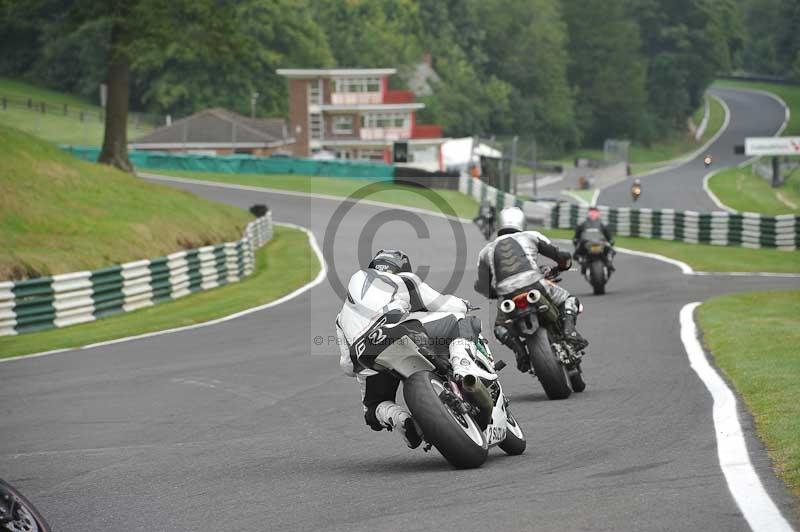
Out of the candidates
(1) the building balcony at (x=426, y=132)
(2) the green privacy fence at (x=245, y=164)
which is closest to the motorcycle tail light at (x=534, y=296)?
(2) the green privacy fence at (x=245, y=164)

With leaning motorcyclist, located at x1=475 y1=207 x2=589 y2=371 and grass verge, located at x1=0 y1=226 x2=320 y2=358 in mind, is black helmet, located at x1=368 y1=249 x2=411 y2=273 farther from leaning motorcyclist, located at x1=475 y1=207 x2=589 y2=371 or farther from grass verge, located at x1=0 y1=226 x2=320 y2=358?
grass verge, located at x1=0 y1=226 x2=320 y2=358

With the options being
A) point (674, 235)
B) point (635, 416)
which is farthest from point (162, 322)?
point (674, 235)

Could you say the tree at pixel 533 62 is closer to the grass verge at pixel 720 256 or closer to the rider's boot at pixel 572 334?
the grass verge at pixel 720 256

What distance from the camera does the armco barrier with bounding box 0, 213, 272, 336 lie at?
20.3 meters

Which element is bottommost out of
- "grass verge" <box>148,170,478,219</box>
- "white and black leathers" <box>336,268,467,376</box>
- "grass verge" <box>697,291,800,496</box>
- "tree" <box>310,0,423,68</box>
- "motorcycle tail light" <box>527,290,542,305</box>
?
"grass verge" <box>148,170,478,219</box>

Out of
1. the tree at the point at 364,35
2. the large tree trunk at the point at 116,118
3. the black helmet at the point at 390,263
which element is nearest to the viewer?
the black helmet at the point at 390,263

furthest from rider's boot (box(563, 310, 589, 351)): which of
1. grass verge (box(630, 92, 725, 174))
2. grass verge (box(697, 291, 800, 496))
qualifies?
grass verge (box(630, 92, 725, 174))

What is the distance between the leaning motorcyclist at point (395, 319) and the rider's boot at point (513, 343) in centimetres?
298

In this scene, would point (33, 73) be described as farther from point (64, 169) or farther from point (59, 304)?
point (59, 304)

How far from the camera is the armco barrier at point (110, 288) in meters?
20.3

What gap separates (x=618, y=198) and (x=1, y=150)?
48.1 m

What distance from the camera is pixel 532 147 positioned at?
50.9 metres

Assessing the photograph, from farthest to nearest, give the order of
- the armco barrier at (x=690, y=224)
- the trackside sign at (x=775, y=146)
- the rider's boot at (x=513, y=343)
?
the trackside sign at (x=775, y=146) < the armco barrier at (x=690, y=224) < the rider's boot at (x=513, y=343)

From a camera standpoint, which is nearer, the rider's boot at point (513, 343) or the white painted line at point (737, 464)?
the white painted line at point (737, 464)
